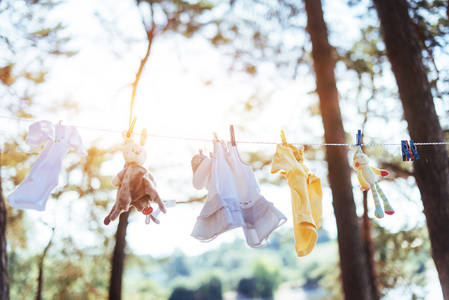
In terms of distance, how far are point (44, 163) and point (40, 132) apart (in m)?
0.22

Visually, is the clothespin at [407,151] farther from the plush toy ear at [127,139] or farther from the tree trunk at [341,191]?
the plush toy ear at [127,139]

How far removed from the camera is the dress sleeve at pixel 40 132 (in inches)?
91.5

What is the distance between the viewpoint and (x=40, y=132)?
2.35 m

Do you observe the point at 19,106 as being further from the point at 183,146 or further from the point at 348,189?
the point at 348,189

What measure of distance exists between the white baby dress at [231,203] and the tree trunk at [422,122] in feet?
5.33

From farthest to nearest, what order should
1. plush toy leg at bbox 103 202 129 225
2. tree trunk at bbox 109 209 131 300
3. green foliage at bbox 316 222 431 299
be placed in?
green foliage at bbox 316 222 431 299, tree trunk at bbox 109 209 131 300, plush toy leg at bbox 103 202 129 225

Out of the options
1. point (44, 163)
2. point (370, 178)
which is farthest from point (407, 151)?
point (44, 163)

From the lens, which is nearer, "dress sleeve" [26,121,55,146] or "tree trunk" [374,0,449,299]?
"dress sleeve" [26,121,55,146]

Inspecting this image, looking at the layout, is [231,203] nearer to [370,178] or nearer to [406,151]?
[370,178]

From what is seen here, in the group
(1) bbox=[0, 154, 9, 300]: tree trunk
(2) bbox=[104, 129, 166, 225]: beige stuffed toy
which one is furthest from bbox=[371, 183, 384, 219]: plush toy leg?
(1) bbox=[0, 154, 9, 300]: tree trunk

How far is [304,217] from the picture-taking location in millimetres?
2373

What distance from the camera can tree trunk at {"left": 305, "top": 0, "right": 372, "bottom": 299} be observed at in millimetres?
3930

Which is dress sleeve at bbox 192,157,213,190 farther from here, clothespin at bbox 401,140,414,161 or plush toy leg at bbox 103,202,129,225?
clothespin at bbox 401,140,414,161

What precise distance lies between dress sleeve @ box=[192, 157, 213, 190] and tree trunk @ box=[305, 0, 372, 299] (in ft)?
6.49
